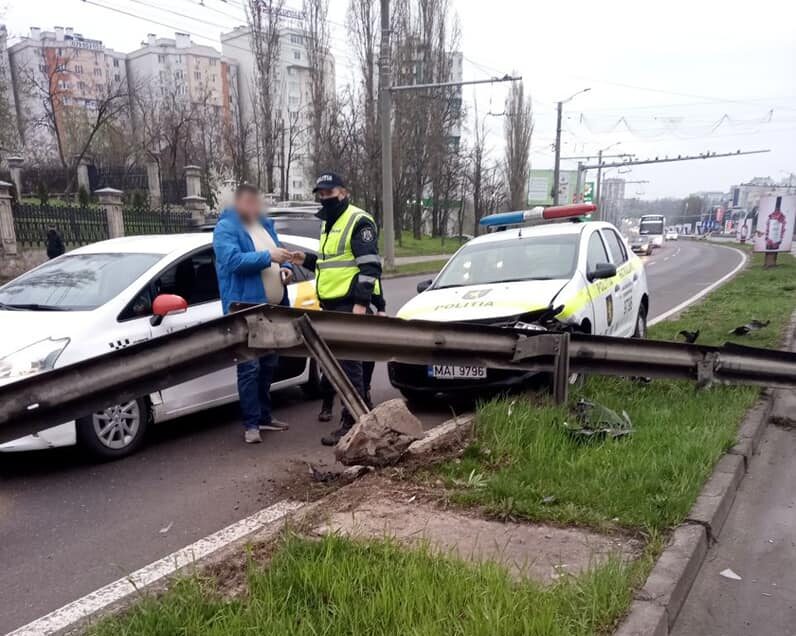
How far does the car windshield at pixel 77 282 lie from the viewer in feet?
16.5

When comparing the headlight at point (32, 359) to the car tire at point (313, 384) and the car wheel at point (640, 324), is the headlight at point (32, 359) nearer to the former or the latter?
the car tire at point (313, 384)

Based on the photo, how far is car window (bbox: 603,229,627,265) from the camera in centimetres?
766

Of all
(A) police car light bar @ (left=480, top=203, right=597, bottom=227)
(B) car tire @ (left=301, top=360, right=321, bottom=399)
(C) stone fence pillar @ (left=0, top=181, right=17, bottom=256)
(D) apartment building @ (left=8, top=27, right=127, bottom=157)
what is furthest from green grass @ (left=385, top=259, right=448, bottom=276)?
(D) apartment building @ (left=8, top=27, right=127, bottom=157)

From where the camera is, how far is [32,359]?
4328 millimetres

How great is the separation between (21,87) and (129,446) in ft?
143

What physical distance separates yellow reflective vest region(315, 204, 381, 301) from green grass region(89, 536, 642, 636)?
257cm

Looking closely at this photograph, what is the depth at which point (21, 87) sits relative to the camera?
132ft

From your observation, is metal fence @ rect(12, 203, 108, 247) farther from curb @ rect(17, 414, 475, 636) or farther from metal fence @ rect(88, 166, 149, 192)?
curb @ rect(17, 414, 475, 636)

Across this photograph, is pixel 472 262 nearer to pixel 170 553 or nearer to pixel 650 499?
pixel 650 499

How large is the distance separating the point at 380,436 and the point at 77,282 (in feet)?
9.81

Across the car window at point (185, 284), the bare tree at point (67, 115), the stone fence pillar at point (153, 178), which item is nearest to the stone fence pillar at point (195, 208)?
the stone fence pillar at point (153, 178)

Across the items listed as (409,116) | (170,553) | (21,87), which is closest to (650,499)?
(170,553)

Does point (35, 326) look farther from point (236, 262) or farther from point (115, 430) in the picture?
point (236, 262)

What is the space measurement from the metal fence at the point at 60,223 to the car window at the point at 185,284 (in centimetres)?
1557
